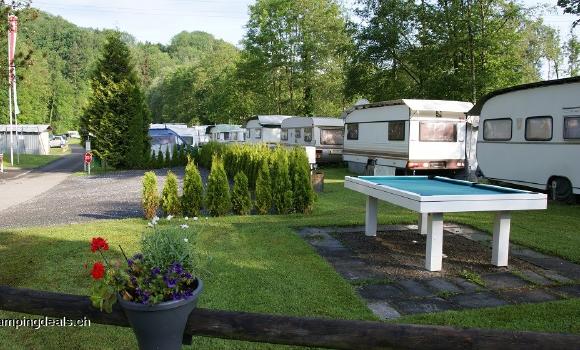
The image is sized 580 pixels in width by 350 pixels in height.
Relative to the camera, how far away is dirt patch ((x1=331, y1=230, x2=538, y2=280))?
5.62 meters

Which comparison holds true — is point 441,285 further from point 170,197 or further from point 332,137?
point 332,137

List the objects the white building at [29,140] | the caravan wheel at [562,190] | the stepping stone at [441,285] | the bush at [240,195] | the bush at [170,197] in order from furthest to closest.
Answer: the white building at [29,140] < the caravan wheel at [562,190] < the bush at [240,195] < the bush at [170,197] < the stepping stone at [441,285]

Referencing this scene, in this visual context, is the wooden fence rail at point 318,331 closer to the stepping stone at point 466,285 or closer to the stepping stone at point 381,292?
the stepping stone at point 381,292

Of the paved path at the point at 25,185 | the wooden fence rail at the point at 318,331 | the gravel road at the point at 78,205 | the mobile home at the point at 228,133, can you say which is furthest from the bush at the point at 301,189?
the mobile home at the point at 228,133

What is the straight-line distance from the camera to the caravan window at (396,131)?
14875 millimetres

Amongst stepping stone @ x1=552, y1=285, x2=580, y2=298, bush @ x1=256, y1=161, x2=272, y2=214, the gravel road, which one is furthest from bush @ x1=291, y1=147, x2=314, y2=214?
stepping stone @ x1=552, y1=285, x2=580, y2=298

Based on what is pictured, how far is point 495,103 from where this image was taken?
41.5ft

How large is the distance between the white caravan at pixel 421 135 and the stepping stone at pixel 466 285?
9.62 meters


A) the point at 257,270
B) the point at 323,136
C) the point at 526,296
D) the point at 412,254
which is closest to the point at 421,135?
the point at 323,136

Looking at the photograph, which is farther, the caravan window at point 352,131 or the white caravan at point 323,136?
the white caravan at point 323,136

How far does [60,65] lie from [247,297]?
75.1 meters

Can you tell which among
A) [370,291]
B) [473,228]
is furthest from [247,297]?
[473,228]

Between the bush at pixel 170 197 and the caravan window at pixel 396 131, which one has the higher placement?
the caravan window at pixel 396 131

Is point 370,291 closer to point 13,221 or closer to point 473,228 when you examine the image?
point 473,228
